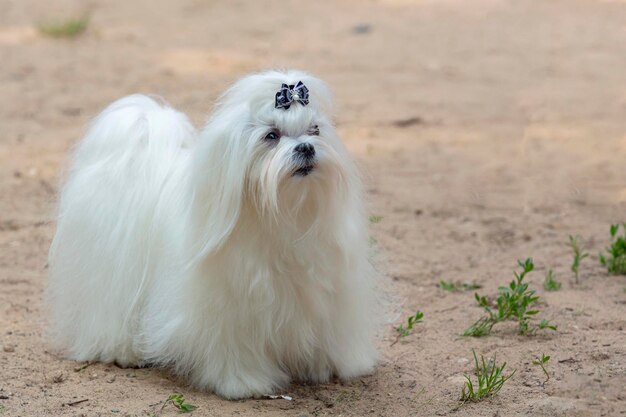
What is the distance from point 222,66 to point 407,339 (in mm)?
5589

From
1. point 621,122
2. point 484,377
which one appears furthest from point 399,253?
point 621,122

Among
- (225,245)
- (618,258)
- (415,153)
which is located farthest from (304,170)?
(415,153)

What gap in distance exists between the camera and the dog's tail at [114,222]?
448 centimetres

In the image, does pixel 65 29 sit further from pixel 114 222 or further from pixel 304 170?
pixel 304 170

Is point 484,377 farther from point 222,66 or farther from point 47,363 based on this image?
point 222,66

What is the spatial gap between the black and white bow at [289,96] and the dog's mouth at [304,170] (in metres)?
0.23

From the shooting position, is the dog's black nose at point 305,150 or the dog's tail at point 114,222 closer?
the dog's black nose at point 305,150

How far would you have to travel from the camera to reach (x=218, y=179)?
402 centimetres

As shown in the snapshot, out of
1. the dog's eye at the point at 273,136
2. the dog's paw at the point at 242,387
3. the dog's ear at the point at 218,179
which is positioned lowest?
the dog's paw at the point at 242,387

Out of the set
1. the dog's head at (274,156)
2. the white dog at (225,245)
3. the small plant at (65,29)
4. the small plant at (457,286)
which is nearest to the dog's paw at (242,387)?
the white dog at (225,245)

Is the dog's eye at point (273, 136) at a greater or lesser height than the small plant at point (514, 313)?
greater

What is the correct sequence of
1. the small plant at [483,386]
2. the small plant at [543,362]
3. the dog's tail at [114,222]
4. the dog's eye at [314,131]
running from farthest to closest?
the dog's tail at [114,222]
the small plant at [543,362]
the small plant at [483,386]
the dog's eye at [314,131]

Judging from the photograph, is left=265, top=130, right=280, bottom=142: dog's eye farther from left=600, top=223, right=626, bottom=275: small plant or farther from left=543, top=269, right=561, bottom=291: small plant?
left=600, top=223, right=626, bottom=275: small plant

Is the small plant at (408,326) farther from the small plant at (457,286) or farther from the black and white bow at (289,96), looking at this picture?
the black and white bow at (289,96)
